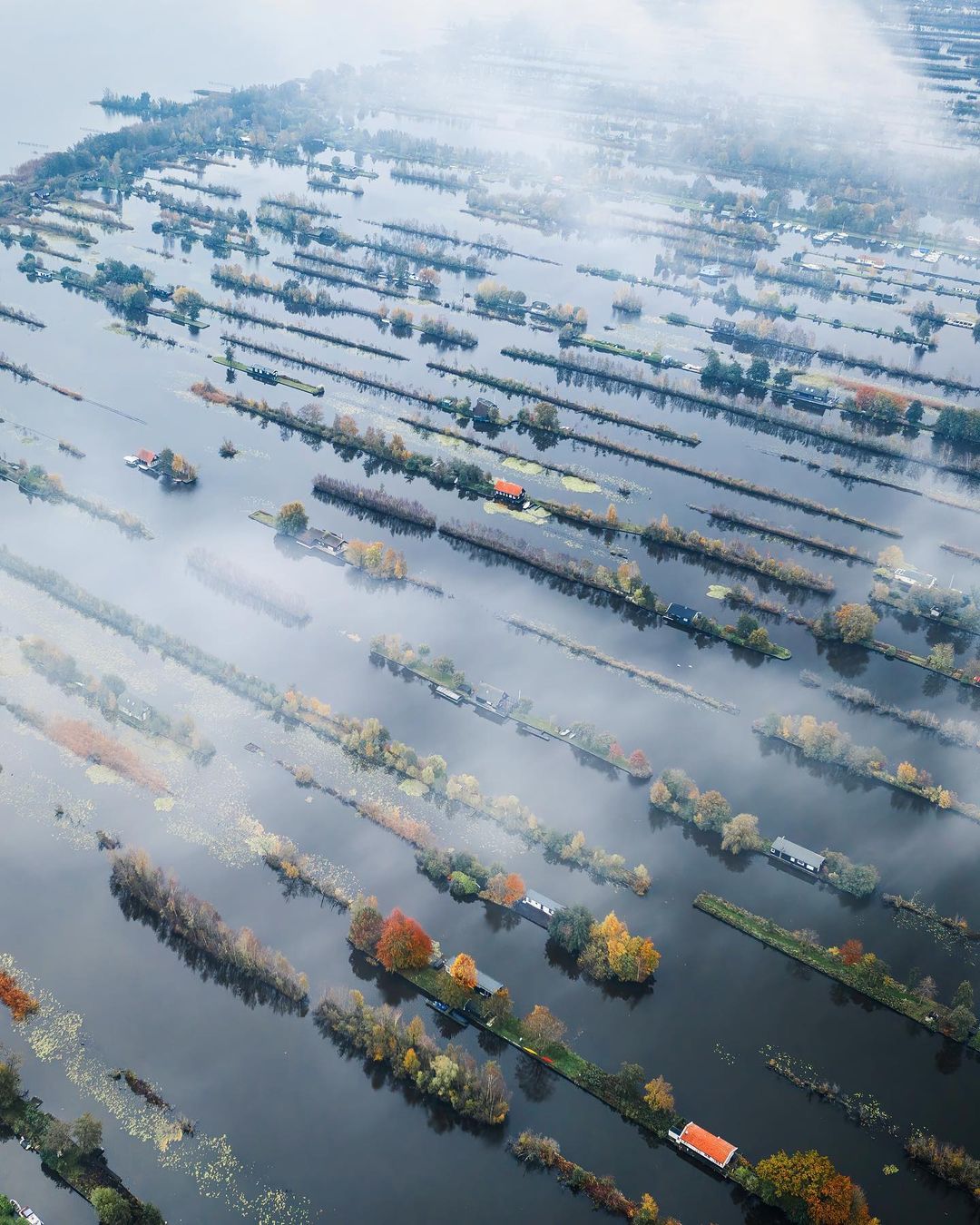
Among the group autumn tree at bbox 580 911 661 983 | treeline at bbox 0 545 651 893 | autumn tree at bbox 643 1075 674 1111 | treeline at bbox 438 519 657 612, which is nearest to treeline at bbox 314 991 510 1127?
autumn tree at bbox 643 1075 674 1111

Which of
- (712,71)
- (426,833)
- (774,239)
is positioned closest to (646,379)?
(774,239)

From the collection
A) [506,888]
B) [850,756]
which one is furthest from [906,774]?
[506,888]

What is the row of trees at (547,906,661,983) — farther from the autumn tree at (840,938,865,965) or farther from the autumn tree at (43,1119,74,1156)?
the autumn tree at (43,1119,74,1156)

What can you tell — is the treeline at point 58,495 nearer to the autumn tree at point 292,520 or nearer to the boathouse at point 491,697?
the autumn tree at point 292,520

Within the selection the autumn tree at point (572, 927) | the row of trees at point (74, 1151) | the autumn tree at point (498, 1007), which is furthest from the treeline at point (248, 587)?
the row of trees at point (74, 1151)

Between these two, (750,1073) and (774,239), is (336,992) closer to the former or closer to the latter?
(750,1073)
